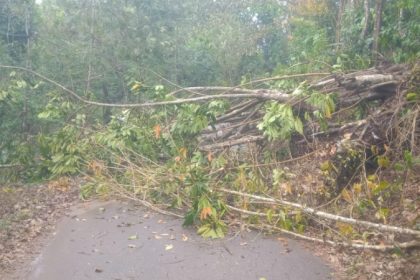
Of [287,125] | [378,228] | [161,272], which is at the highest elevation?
[287,125]

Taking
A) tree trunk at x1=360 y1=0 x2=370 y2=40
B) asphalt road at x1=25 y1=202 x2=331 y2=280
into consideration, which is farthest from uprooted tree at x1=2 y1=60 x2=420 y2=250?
tree trunk at x1=360 y1=0 x2=370 y2=40

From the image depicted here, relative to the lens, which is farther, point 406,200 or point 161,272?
point 406,200

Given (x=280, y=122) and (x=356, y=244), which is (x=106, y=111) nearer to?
(x=280, y=122)

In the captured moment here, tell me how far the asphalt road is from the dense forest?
0.87 ft

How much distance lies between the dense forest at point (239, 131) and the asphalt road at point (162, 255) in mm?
265

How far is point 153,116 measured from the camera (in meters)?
7.70

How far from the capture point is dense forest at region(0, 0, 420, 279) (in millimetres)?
5164

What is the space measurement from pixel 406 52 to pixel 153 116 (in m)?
4.27

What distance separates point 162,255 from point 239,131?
280cm

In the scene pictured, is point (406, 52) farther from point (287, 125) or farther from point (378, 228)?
point (378, 228)

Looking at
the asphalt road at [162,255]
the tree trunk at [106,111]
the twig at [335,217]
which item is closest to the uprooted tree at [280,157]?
the twig at [335,217]

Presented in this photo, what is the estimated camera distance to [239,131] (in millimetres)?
7074

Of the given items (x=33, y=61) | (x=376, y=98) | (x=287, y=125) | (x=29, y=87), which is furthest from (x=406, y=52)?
(x=33, y=61)

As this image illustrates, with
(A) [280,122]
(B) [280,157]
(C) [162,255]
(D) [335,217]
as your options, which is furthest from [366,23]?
(C) [162,255]
